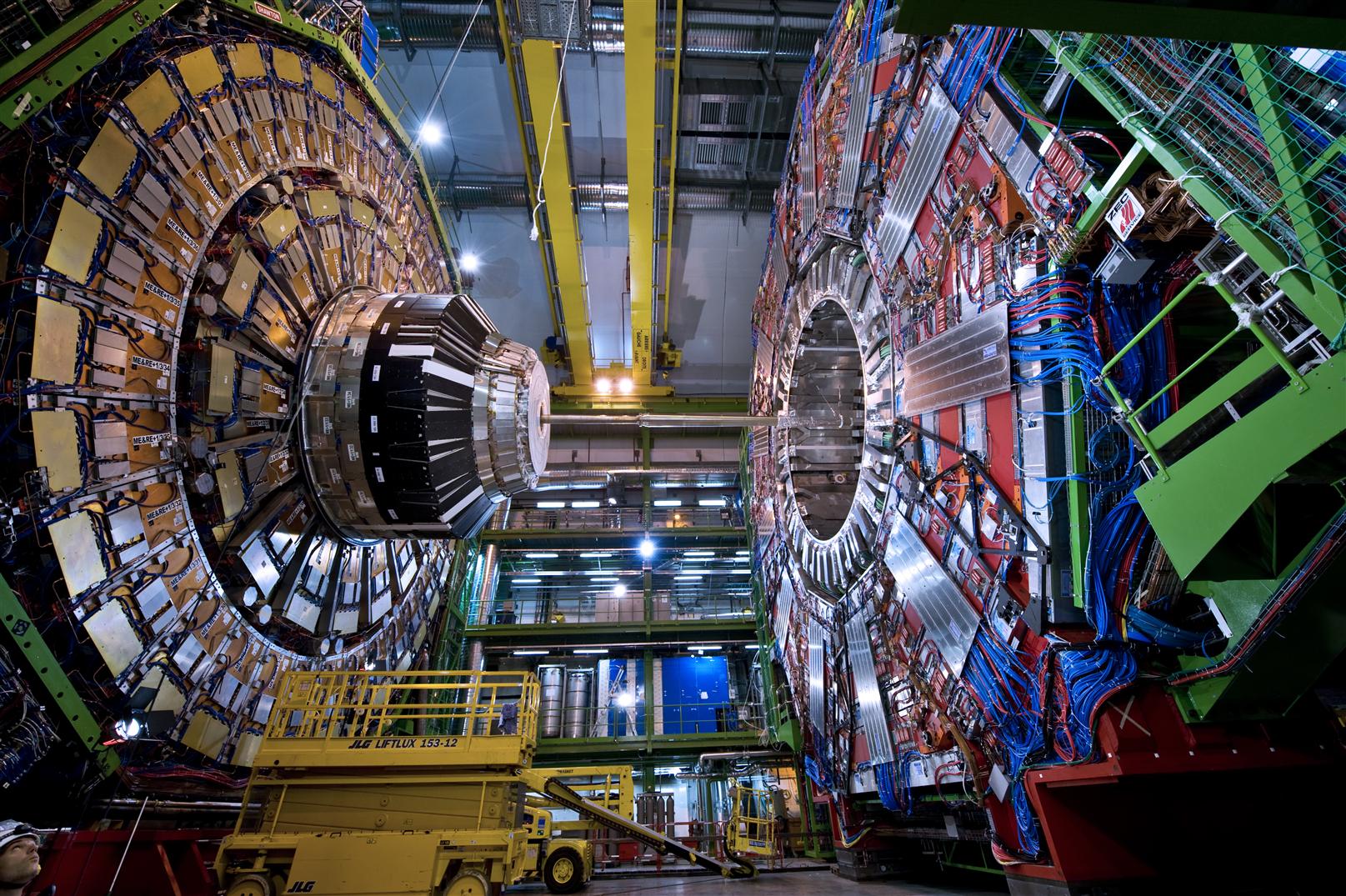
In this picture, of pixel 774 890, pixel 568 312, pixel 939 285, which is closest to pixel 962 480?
pixel 939 285

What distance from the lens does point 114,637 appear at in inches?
128

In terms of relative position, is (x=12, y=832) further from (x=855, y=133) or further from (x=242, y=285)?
(x=855, y=133)

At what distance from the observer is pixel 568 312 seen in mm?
12172

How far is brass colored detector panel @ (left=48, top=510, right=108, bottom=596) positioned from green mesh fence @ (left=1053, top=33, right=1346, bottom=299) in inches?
190

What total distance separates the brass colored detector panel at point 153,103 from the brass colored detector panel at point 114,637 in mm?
2447

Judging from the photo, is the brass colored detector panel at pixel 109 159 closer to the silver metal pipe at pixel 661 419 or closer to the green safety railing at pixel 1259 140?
the silver metal pipe at pixel 661 419

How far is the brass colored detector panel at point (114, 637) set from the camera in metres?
3.15

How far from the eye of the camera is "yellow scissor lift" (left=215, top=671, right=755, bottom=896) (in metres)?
4.03

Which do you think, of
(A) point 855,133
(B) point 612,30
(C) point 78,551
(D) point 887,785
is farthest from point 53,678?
(B) point 612,30

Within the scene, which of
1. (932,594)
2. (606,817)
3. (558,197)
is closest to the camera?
(932,594)

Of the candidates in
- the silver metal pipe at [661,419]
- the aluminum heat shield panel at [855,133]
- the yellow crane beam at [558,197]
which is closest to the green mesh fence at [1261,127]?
the aluminum heat shield panel at [855,133]

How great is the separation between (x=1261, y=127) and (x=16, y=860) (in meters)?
5.19

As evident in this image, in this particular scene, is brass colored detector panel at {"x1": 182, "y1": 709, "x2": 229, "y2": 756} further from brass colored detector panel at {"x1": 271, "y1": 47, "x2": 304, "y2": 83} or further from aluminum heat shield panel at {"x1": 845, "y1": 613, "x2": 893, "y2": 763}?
aluminum heat shield panel at {"x1": 845, "y1": 613, "x2": 893, "y2": 763}

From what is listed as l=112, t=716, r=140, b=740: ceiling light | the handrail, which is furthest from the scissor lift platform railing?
l=112, t=716, r=140, b=740: ceiling light
